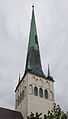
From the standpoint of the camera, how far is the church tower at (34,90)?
30047 millimetres

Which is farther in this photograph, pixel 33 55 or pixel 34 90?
pixel 33 55

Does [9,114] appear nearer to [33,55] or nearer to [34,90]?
[34,90]

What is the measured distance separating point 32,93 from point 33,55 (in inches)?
317

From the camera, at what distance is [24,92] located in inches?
1250

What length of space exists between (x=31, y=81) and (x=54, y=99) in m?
4.61

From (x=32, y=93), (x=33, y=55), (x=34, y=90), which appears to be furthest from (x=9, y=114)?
(x=33, y=55)

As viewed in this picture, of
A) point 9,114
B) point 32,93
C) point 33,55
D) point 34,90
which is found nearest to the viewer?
point 9,114

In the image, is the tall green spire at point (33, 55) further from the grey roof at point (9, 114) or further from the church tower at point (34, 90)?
the grey roof at point (9, 114)

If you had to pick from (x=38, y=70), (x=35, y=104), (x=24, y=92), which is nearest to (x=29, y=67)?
(x=38, y=70)

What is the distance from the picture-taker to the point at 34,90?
103 feet

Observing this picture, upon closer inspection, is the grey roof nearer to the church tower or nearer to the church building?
the church building

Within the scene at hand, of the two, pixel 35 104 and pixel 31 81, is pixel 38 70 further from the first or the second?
pixel 35 104

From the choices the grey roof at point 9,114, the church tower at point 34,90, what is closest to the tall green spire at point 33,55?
the church tower at point 34,90

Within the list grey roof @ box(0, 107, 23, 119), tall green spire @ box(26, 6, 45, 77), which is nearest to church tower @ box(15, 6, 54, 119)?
tall green spire @ box(26, 6, 45, 77)
